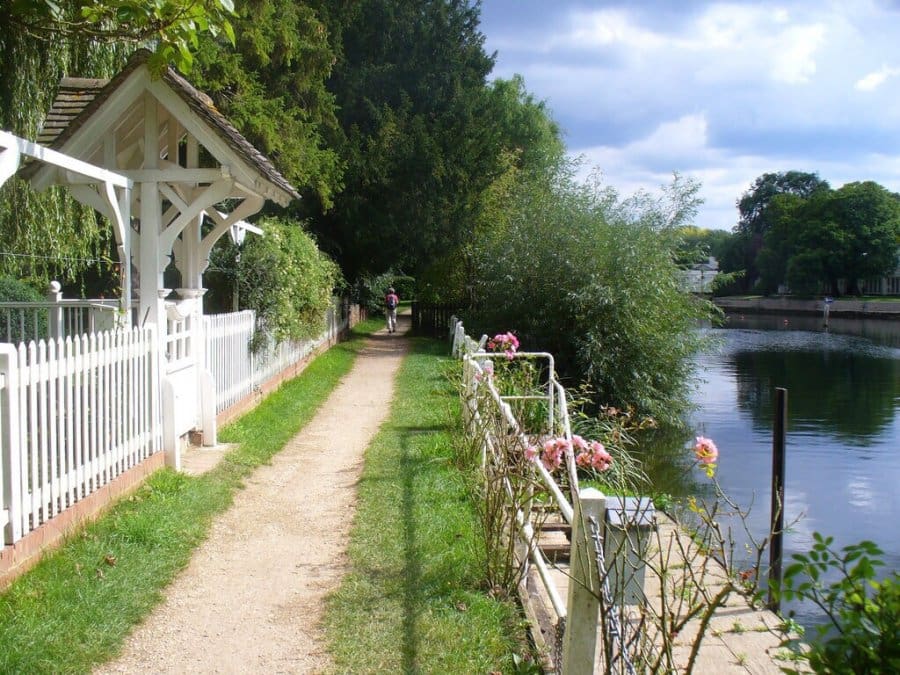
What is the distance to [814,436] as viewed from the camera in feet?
63.8

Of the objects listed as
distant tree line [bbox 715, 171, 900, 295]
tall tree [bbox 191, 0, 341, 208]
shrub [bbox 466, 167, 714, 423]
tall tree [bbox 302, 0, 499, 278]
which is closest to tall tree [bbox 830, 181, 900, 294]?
distant tree line [bbox 715, 171, 900, 295]

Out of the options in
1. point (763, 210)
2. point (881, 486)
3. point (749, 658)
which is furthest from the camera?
point (763, 210)

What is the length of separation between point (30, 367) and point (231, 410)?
19.3ft

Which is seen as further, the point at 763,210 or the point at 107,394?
the point at 763,210

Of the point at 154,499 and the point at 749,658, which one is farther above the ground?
the point at 154,499

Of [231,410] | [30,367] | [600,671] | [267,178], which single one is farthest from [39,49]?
[600,671]

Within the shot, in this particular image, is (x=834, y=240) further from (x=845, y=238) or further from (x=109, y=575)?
(x=109, y=575)

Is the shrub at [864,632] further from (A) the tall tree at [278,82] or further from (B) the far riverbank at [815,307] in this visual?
(B) the far riverbank at [815,307]

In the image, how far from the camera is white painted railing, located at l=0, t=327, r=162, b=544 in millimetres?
5152

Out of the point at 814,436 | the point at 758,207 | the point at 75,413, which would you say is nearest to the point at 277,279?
the point at 75,413

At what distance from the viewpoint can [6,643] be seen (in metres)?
4.26

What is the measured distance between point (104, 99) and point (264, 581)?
546 cm

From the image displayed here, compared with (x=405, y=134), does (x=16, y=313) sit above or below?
below

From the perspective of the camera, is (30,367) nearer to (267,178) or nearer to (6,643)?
(6,643)
